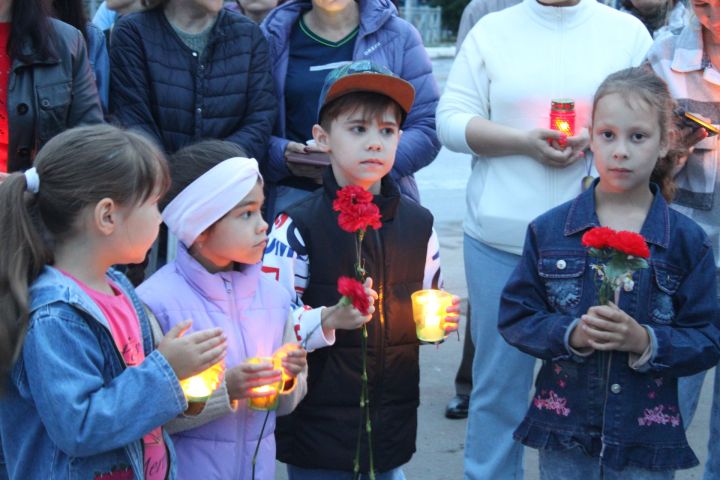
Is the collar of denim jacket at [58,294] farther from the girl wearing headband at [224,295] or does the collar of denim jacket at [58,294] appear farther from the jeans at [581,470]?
the jeans at [581,470]

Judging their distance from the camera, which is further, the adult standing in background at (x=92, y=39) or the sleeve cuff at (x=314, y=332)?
the adult standing in background at (x=92, y=39)

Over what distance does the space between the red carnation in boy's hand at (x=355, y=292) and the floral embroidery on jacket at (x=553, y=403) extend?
675 millimetres

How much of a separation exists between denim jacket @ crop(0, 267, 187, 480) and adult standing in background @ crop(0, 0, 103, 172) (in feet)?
4.23

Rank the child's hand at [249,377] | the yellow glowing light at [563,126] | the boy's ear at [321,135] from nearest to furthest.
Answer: the child's hand at [249,377] → the boy's ear at [321,135] → the yellow glowing light at [563,126]

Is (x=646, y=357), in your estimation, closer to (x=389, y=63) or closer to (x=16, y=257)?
(x=16, y=257)

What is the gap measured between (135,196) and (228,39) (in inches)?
75.4

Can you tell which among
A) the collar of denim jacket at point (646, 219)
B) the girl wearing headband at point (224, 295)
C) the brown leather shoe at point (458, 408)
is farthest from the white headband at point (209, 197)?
the brown leather shoe at point (458, 408)

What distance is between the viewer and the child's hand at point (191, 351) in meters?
2.73

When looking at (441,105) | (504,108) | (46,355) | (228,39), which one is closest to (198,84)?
(228,39)

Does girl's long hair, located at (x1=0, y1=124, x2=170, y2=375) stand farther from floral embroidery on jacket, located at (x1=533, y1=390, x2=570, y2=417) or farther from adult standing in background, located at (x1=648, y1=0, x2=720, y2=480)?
adult standing in background, located at (x1=648, y1=0, x2=720, y2=480)

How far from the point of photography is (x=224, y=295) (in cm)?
321

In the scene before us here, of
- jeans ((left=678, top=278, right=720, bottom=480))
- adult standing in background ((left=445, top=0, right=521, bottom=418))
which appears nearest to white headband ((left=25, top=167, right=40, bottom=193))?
jeans ((left=678, top=278, right=720, bottom=480))

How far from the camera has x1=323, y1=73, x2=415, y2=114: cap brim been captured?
352 cm

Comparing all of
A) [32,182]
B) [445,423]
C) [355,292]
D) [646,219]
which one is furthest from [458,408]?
[32,182]
